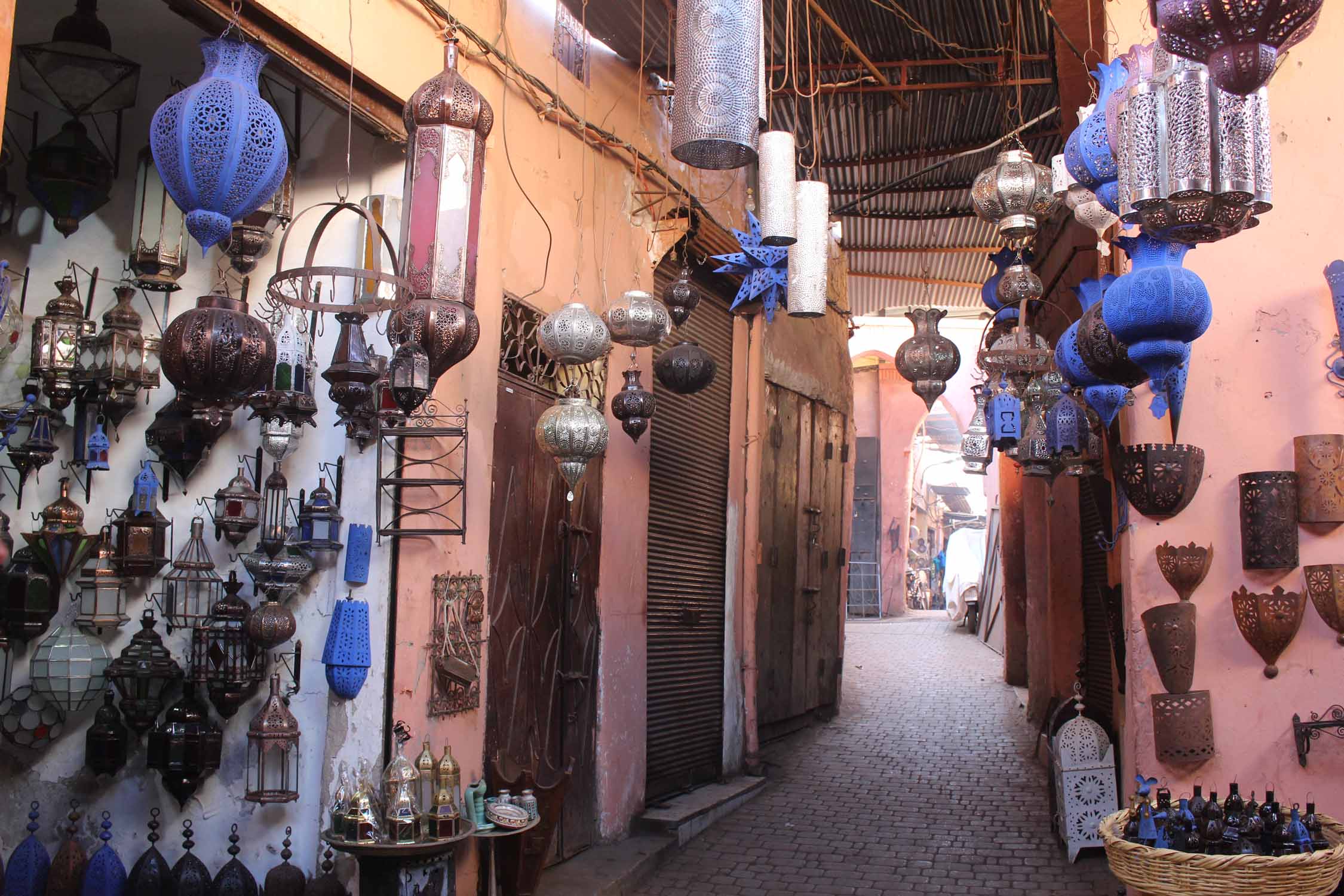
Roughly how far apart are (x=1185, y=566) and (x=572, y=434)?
9.15 ft

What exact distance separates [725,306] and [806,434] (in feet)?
6.78

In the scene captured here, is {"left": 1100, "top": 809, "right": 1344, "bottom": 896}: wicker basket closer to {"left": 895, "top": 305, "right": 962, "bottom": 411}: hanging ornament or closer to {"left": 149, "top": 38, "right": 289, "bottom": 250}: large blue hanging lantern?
{"left": 149, "top": 38, "right": 289, "bottom": 250}: large blue hanging lantern

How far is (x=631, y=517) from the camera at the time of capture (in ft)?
23.6

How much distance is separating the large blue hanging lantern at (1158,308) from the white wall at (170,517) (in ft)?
9.89

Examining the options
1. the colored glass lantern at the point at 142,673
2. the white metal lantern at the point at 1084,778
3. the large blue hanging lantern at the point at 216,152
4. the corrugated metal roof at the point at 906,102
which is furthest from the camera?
the corrugated metal roof at the point at 906,102

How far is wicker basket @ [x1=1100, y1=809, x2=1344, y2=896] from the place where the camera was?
11.3 ft

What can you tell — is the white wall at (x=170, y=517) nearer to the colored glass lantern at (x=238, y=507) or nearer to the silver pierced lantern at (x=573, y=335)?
the colored glass lantern at (x=238, y=507)

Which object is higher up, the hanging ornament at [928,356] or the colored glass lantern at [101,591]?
the hanging ornament at [928,356]

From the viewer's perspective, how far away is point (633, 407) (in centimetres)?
605

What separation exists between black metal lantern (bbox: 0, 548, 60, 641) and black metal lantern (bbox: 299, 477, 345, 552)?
94 cm

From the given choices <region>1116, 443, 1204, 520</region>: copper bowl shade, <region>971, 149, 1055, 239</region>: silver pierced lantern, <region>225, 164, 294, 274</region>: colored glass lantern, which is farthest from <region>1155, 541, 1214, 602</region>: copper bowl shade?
<region>225, 164, 294, 274</region>: colored glass lantern

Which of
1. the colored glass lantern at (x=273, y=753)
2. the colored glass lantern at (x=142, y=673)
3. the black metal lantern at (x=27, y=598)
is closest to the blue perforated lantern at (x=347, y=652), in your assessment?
the colored glass lantern at (x=273, y=753)

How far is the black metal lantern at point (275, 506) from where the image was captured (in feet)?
15.3

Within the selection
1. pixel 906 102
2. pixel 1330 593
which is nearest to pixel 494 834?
pixel 1330 593
